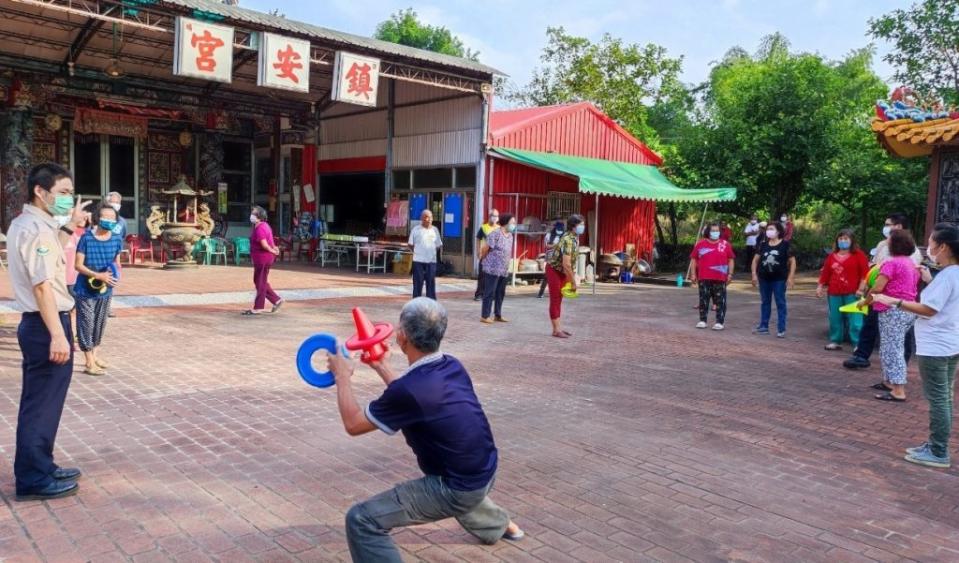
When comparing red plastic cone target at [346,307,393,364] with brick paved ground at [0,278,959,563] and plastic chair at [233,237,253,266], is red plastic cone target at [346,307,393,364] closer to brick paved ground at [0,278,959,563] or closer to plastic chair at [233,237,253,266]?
brick paved ground at [0,278,959,563]

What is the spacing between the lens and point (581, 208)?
19391 mm

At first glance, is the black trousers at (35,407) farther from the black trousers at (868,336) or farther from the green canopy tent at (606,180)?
the green canopy tent at (606,180)

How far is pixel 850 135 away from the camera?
2112 cm

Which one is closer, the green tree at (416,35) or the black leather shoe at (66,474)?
the black leather shoe at (66,474)

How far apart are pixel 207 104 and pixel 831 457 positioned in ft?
64.8

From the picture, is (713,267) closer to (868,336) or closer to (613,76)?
(868,336)

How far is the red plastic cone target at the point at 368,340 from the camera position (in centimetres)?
290

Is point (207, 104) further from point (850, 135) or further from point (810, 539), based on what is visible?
point (810, 539)

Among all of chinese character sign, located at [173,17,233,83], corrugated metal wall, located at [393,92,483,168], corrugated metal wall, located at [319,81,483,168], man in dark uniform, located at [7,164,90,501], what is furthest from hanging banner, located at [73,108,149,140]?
man in dark uniform, located at [7,164,90,501]

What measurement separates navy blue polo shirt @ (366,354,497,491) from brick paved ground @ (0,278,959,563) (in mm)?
697

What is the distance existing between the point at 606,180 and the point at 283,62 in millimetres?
7678

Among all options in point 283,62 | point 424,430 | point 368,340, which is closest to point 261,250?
point 283,62

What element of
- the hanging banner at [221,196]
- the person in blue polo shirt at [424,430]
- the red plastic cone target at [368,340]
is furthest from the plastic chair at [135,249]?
the person in blue polo shirt at [424,430]

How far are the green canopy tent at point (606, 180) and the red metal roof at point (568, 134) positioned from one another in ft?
0.84
